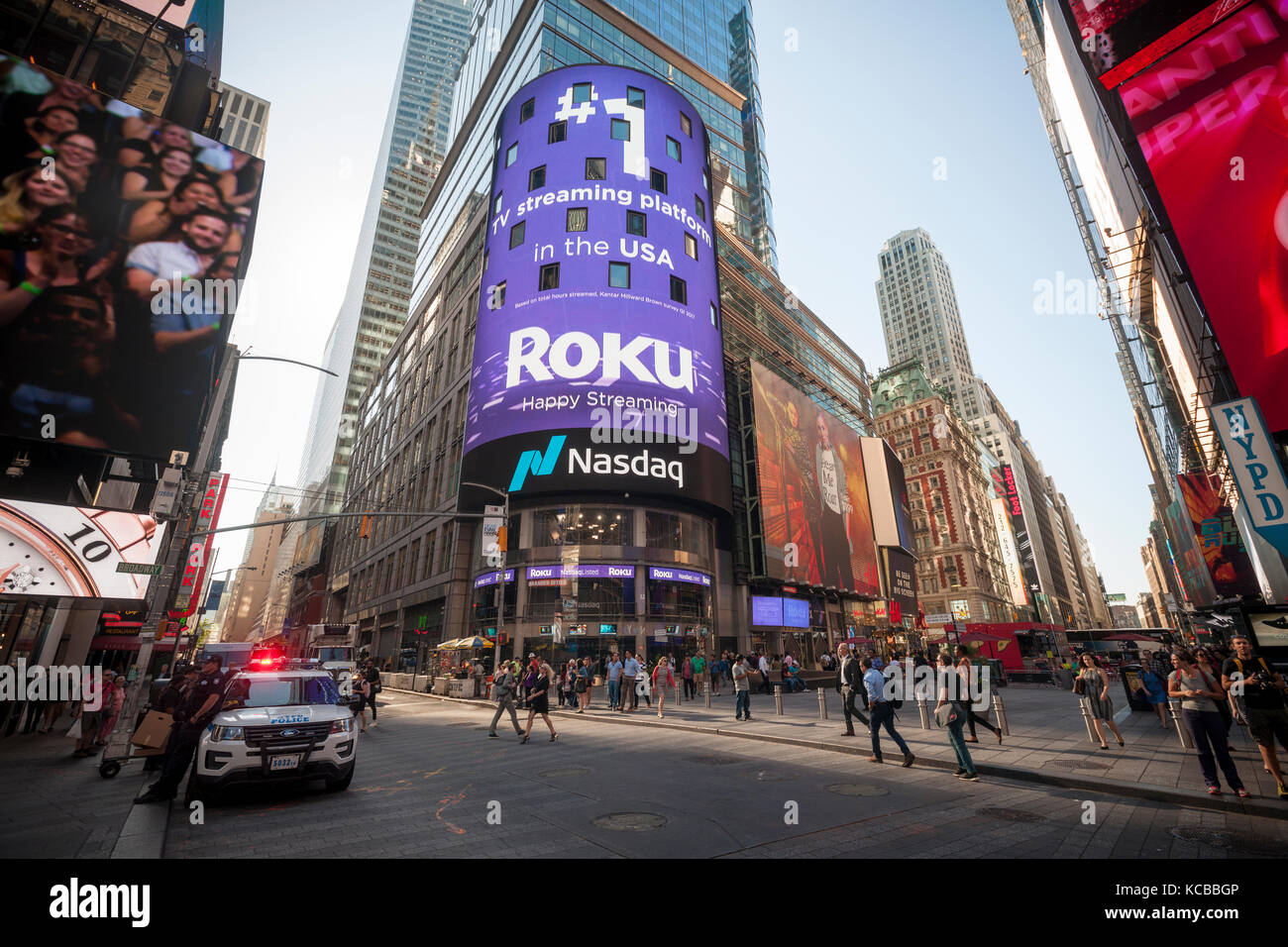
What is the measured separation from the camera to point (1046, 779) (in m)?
8.79

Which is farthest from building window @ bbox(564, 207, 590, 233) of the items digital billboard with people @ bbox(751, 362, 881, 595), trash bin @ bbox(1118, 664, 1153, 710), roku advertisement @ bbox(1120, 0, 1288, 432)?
trash bin @ bbox(1118, 664, 1153, 710)

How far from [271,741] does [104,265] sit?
50.8 ft

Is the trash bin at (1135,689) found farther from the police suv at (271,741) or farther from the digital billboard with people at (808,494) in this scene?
the digital billboard with people at (808,494)

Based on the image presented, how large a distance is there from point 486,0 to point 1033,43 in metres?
67.0

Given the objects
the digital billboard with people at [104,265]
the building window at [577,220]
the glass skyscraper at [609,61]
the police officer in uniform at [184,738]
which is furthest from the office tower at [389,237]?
the police officer in uniform at [184,738]

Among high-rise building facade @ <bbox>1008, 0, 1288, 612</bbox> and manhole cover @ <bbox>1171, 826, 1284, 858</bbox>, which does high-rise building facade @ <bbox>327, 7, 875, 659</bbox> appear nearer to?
manhole cover @ <bbox>1171, 826, 1284, 858</bbox>

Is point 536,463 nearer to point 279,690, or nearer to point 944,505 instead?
point 279,690

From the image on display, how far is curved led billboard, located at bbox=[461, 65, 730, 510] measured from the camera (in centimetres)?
3378

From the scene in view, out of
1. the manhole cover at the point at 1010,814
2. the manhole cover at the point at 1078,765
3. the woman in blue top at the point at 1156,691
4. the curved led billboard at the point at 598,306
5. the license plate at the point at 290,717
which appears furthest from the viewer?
the curved led billboard at the point at 598,306

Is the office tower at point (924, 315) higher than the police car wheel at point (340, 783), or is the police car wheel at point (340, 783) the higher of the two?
the office tower at point (924, 315)

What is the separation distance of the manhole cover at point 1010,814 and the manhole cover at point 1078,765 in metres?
3.41

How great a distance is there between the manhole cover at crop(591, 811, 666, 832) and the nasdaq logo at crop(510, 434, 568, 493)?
27376mm

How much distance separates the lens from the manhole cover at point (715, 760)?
1064 centimetres
